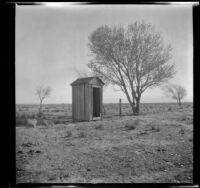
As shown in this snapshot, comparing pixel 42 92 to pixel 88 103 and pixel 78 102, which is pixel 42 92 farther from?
pixel 88 103

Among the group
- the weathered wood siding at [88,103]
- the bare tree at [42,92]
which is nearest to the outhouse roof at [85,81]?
the weathered wood siding at [88,103]

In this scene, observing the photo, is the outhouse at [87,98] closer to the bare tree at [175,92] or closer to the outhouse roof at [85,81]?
the outhouse roof at [85,81]

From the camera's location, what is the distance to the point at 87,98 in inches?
197

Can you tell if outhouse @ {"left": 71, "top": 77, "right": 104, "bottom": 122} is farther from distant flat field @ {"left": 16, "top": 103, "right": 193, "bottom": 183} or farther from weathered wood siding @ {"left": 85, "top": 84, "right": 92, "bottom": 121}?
distant flat field @ {"left": 16, "top": 103, "right": 193, "bottom": 183}

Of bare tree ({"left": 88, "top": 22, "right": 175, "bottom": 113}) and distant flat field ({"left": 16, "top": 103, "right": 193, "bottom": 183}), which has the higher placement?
bare tree ({"left": 88, "top": 22, "right": 175, "bottom": 113})

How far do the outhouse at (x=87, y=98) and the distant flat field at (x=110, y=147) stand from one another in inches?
6.4

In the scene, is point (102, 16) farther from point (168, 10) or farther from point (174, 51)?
point (174, 51)

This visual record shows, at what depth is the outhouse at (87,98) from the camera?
482cm

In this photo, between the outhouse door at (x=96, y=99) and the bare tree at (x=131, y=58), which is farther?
the outhouse door at (x=96, y=99)

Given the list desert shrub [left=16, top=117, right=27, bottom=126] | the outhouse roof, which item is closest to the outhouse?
the outhouse roof

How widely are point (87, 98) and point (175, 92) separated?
1999 millimetres

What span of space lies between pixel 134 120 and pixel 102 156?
1164mm

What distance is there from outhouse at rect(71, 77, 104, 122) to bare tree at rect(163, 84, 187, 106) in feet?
4.83

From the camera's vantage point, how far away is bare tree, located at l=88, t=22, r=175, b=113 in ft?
15.5
